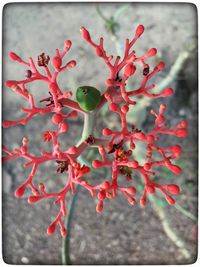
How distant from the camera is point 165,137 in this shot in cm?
128

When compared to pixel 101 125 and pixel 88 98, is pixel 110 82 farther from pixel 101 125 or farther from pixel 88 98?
pixel 101 125

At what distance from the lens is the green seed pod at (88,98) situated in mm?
Answer: 663

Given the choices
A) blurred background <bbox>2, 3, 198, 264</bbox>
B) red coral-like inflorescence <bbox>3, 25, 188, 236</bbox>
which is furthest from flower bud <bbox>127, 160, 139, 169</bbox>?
blurred background <bbox>2, 3, 198, 264</bbox>

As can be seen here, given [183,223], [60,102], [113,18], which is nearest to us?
[60,102]

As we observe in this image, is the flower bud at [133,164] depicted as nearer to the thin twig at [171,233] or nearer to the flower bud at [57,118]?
the flower bud at [57,118]

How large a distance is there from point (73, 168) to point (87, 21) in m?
0.72

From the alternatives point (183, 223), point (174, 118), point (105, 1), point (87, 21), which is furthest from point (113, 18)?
point (183, 223)

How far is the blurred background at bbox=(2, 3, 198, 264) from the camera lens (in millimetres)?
1198

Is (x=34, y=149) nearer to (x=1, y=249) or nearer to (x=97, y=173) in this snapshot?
(x=97, y=173)

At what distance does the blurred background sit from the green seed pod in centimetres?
47

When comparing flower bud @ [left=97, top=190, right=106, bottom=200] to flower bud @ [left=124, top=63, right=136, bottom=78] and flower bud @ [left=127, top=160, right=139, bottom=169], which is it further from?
flower bud @ [left=124, top=63, right=136, bottom=78]

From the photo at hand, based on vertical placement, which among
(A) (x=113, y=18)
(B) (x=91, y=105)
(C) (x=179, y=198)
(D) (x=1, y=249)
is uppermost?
(A) (x=113, y=18)

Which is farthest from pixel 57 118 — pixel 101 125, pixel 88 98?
pixel 101 125

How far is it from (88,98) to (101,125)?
0.61 metres
